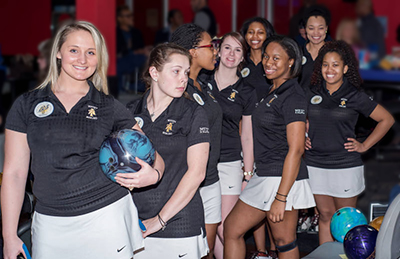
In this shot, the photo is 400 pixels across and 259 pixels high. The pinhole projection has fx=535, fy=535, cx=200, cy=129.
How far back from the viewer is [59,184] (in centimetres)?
221

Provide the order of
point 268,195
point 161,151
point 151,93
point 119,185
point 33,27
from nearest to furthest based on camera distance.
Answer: point 119,185 → point 161,151 → point 151,93 → point 268,195 → point 33,27

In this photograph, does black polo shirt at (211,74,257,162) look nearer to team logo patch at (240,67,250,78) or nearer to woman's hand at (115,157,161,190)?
team logo patch at (240,67,250,78)

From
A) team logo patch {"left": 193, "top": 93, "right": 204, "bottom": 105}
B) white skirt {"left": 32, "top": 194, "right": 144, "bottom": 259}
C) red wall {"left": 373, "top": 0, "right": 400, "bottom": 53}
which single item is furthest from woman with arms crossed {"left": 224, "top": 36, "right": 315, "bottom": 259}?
red wall {"left": 373, "top": 0, "right": 400, "bottom": 53}

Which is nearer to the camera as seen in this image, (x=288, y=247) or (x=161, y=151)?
(x=161, y=151)

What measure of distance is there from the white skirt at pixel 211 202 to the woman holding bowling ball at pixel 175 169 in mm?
525

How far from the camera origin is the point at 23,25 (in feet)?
38.7

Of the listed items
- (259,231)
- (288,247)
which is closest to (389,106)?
(259,231)

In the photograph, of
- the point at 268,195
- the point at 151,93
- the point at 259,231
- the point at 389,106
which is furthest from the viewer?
the point at 389,106

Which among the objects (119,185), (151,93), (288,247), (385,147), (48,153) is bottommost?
(385,147)

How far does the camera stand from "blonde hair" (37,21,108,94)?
234cm

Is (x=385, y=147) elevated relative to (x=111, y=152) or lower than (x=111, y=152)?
lower

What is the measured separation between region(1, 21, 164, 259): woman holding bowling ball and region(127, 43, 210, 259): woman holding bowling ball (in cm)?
23

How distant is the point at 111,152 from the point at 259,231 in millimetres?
2100

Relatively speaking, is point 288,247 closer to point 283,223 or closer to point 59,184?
point 283,223
